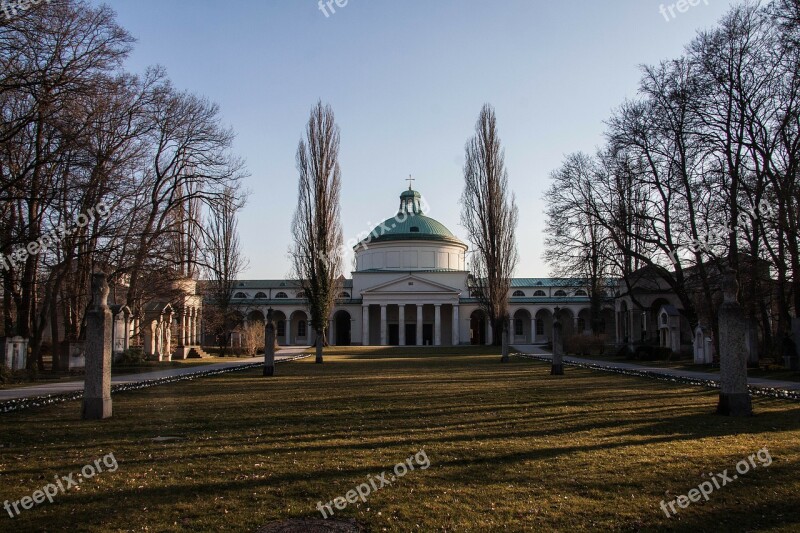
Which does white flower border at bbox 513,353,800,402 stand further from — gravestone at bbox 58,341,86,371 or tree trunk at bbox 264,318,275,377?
gravestone at bbox 58,341,86,371

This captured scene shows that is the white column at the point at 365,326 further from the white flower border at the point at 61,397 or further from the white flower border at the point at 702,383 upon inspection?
the white flower border at the point at 61,397

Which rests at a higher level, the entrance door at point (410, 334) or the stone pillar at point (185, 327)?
the stone pillar at point (185, 327)

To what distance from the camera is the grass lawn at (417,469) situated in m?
5.70

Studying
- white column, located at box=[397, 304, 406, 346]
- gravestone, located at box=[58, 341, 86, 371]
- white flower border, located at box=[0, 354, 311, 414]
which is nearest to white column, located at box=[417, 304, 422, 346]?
white column, located at box=[397, 304, 406, 346]

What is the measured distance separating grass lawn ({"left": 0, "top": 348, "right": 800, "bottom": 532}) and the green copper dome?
6124 centimetres

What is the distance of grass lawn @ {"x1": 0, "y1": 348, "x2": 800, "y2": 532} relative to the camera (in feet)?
18.7

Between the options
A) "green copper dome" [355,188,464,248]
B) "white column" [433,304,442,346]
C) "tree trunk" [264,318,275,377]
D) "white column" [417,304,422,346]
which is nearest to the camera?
"tree trunk" [264,318,275,377]

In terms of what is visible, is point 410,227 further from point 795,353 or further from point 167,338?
point 795,353

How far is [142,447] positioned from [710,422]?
887 cm

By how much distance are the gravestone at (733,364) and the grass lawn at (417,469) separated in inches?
17.3

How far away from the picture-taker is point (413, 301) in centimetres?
7200

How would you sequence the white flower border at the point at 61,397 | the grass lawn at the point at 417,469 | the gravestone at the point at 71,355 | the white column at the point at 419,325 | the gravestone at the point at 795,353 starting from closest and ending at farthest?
the grass lawn at the point at 417,469
the white flower border at the point at 61,397
the gravestone at the point at 795,353
the gravestone at the point at 71,355
the white column at the point at 419,325

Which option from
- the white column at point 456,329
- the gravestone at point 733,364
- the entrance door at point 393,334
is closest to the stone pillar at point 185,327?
the entrance door at point 393,334

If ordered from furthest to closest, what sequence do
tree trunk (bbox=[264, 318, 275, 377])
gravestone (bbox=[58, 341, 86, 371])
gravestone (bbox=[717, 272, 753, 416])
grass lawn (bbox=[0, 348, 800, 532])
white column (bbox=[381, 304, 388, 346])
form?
white column (bbox=[381, 304, 388, 346]), gravestone (bbox=[58, 341, 86, 371]), tree trunk (bbox=[264, 318, 275, 377]), gravestone (bbox=[717, 272, 753, 416]), grass lawn (bbox=[0, 348, 800, 532])
